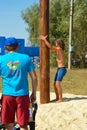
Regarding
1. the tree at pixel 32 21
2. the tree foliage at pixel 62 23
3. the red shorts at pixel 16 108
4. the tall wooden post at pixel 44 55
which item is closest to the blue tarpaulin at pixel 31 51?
the tree foliage at pixel 62 23

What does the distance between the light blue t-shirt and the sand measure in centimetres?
241

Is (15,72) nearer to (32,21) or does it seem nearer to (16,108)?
(16,108)

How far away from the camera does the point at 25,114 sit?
20.3 ft

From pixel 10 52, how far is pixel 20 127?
3.28 ft

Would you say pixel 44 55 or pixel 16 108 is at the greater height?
pixel 44 55

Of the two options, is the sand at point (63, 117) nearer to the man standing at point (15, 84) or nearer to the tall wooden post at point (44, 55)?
the tall wooden post at point (44, 55)

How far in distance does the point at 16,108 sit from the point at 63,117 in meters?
2.52

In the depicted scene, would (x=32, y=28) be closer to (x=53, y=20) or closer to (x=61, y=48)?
(x=53, y=20)

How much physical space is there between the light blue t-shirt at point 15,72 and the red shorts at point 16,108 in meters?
0.07

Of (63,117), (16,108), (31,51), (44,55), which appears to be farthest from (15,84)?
(31,51)

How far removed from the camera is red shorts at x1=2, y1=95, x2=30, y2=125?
20.2 feet

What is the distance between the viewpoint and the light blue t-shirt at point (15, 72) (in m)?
6.16

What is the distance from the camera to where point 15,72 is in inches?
243

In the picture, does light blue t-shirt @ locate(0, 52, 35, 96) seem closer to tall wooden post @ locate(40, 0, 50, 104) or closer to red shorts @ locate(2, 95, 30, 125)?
red shorts @ locate(2, 95, 30, 125)
